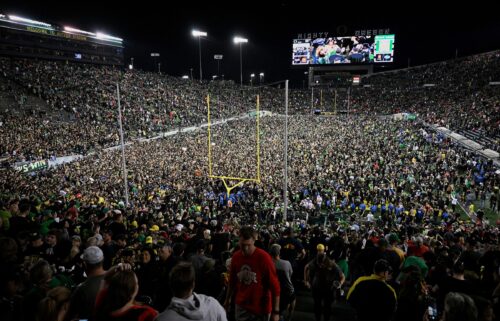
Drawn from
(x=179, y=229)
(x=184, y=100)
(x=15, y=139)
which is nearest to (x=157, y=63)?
(x=184, y=100)

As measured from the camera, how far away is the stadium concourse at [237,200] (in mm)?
3471

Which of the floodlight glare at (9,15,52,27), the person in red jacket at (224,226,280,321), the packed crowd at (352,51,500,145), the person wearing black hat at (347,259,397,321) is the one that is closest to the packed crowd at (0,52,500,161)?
the packed crowd at (352,51,500,145)

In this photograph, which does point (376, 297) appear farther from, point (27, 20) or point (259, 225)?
point (27, 20)

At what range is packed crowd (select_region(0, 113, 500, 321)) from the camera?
3.04 meters

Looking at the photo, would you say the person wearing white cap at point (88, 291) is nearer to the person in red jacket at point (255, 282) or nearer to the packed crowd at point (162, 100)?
the person in red jacket at point (255, 282)

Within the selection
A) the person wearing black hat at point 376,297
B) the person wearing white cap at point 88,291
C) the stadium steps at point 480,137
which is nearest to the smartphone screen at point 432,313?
the person wearing black hat at point 376,297

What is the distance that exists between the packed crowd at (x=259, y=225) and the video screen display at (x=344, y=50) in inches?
352

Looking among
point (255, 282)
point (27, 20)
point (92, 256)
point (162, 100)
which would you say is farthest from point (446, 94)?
point (27, 20)

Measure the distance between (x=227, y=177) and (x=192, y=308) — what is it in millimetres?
16261

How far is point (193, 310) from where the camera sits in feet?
6.75

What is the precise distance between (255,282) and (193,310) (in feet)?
3.91

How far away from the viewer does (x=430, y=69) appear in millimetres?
58000

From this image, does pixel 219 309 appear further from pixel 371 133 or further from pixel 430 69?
pixel 430 69

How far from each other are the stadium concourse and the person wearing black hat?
11mm
